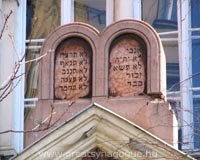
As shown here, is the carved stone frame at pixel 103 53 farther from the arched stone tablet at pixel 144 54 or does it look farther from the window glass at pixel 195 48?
the window glass at pixel 195 48

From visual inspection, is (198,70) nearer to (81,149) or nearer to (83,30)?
(83,30)

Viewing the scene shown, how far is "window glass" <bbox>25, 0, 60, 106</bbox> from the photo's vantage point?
14.0 m

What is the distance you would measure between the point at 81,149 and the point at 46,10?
4.48 metres

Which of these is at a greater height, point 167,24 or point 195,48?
point 167,24

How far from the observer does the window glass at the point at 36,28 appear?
46.0ft

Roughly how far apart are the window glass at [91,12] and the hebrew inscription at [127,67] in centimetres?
290

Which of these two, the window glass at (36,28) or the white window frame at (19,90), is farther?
the window glass at (36,28)

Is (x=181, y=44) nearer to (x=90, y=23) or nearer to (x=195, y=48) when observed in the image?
(x=195, y=48)

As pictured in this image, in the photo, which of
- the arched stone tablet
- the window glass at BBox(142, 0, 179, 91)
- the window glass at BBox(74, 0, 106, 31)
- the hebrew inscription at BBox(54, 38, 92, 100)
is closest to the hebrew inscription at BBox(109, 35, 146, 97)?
the arched stone tablet

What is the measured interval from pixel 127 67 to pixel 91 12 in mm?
3300

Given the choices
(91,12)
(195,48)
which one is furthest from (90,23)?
(195,48)

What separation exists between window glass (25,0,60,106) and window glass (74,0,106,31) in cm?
29

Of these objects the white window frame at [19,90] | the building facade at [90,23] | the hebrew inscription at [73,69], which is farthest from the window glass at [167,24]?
the hebrew inscription at [73,69]

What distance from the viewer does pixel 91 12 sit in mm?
14188
